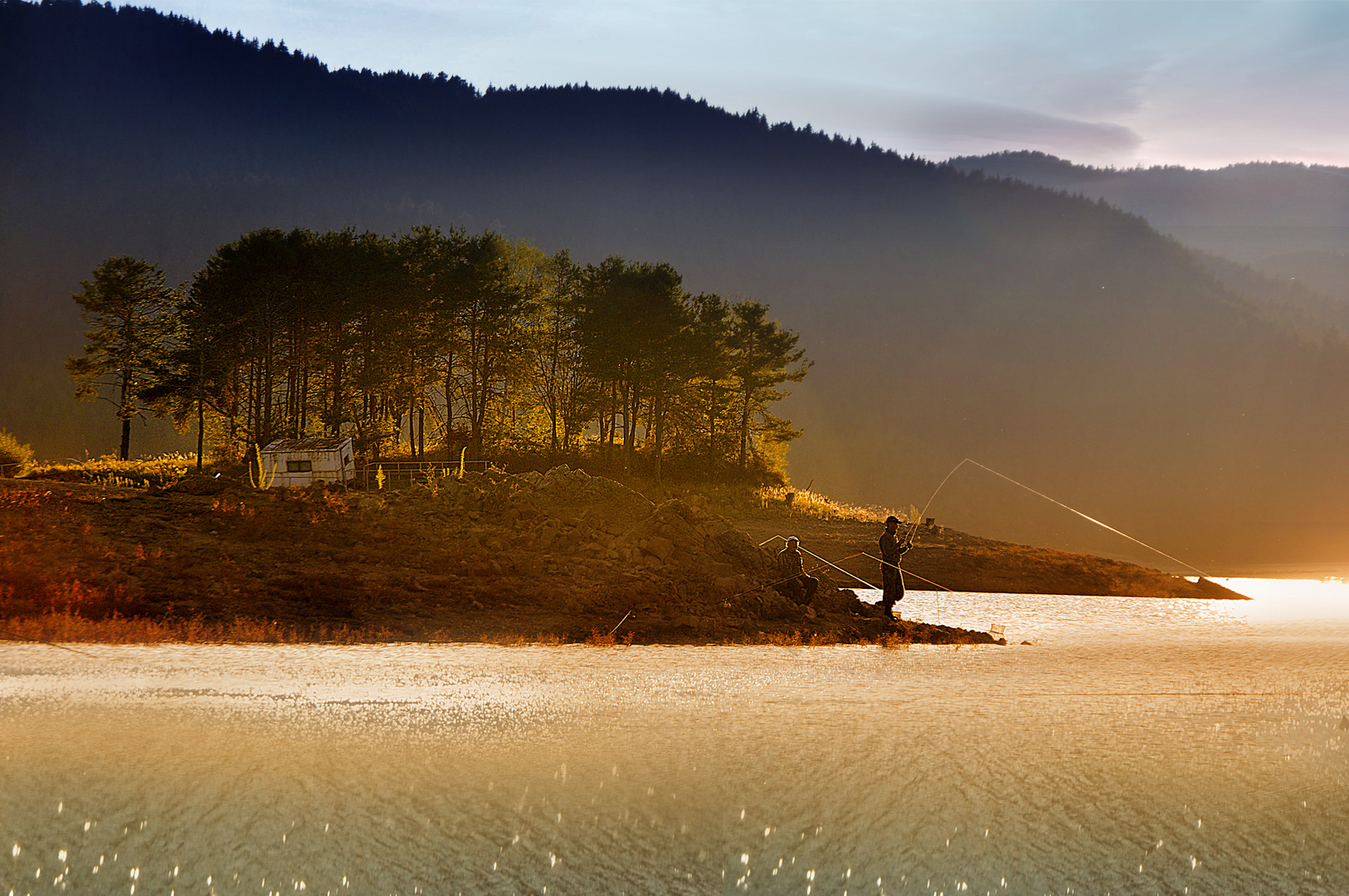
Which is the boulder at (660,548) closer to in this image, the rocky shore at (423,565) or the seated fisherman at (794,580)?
the rocky shore at (423,565)

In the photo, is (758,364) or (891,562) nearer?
(891,562)

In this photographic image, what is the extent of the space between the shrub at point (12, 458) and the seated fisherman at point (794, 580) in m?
38.5

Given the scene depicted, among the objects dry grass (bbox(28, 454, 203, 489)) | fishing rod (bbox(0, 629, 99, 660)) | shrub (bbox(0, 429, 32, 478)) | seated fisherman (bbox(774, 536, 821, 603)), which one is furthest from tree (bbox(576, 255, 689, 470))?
fishing rod (bbox(0, 629, 99, 660))

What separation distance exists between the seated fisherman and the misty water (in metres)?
9.41

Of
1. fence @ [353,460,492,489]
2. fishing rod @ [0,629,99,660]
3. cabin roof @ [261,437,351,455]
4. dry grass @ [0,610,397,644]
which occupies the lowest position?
fence @ [353,460,492,489]

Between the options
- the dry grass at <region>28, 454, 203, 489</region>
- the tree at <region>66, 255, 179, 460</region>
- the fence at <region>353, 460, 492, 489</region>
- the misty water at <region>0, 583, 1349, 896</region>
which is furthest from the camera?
the tree at <region>66, 255, 179, 460</region>

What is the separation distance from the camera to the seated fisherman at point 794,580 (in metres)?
19.7

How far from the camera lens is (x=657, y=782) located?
6.37 m

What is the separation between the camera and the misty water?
17.3ft

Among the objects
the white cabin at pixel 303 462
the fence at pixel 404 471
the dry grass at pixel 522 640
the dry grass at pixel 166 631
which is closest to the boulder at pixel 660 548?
the dry grass at pixel 522 640

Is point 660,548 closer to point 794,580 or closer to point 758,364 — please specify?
point 794,580

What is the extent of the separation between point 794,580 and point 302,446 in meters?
29.9

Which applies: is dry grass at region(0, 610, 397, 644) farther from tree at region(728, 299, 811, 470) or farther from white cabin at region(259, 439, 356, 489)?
tree at region(728, 299, 811, 470)

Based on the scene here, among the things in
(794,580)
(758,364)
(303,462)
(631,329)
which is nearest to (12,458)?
(303,462)
